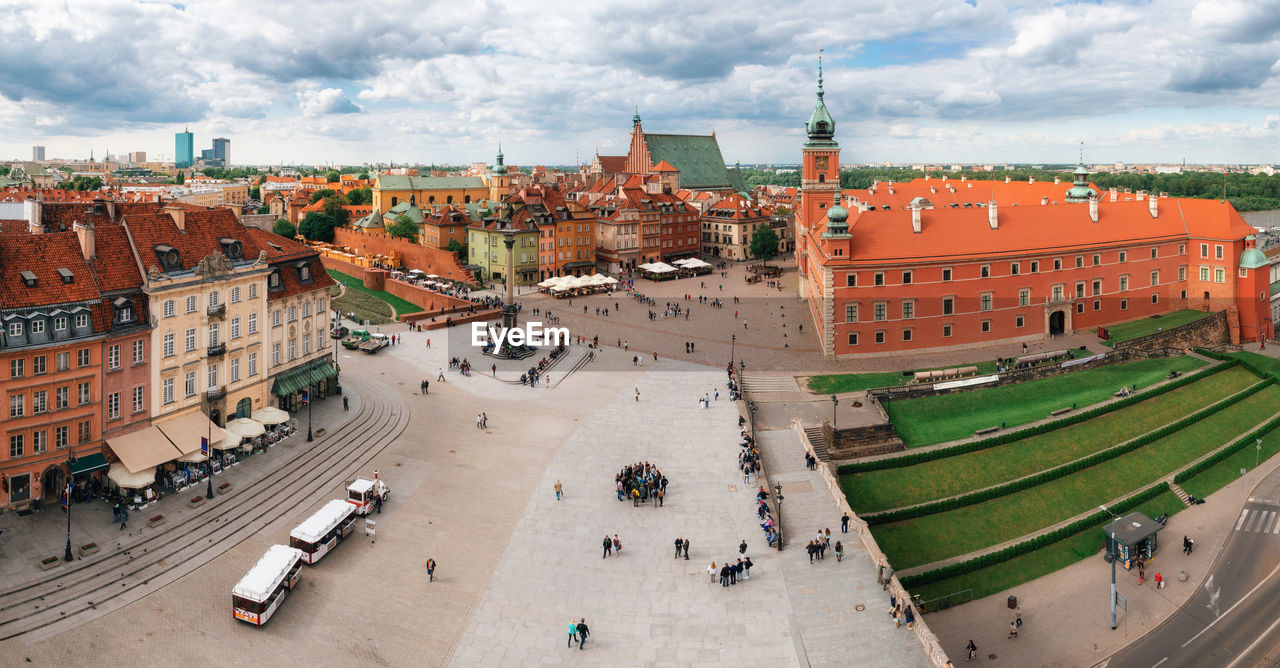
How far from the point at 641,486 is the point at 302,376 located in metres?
23.3

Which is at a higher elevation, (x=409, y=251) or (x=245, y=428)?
(x=409, y=251)

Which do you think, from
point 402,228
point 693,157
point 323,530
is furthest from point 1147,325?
point 693,157

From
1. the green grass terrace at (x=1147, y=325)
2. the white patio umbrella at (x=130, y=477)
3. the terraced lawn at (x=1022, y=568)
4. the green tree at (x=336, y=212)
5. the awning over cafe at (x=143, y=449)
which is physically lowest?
the terraced lawn at (x=1022, y=568)

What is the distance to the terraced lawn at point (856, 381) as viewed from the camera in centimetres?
5497

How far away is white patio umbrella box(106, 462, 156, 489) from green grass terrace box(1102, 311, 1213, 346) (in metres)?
66.4

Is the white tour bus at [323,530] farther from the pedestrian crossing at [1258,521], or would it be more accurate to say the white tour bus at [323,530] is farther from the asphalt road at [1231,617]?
the pedestrian crossing at [1258,521]

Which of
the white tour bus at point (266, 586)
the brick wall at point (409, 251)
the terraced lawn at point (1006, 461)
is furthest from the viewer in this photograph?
the brick wall at point (409, 251)

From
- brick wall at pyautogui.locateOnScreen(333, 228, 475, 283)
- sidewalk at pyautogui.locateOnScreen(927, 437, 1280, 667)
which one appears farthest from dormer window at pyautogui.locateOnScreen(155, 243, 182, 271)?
brick wall at pyautogui.locateOnScreen(333, 228, 475, 283)

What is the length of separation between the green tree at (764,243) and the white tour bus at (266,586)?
88822mm

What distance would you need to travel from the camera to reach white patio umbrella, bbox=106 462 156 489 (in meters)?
34.4

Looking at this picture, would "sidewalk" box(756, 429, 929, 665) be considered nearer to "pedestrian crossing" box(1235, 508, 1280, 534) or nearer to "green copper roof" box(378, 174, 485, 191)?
"pedestrian crossing" box(1235, 508, 1280, 534)

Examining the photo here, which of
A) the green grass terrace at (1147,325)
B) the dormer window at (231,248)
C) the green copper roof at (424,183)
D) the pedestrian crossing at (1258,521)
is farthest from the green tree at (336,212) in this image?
the pedestrian crossing at (1258,521)

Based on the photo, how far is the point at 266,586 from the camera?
26703 millimetres

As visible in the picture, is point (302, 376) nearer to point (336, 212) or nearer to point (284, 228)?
point (284, 228)
